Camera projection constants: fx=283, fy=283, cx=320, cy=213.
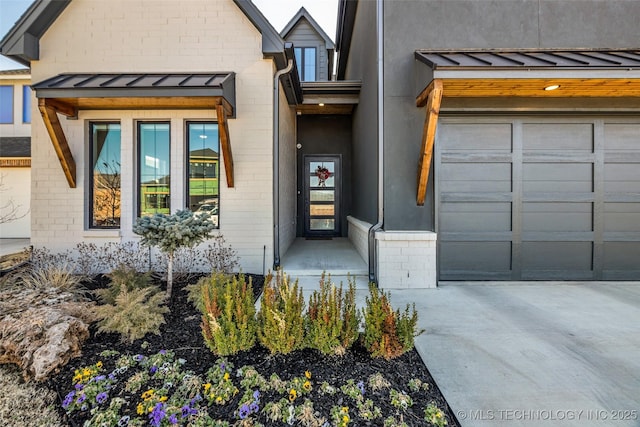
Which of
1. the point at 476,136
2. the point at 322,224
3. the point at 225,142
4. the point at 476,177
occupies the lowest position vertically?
the point at 322,224

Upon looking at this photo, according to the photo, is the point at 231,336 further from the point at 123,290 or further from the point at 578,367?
the point at 578,367

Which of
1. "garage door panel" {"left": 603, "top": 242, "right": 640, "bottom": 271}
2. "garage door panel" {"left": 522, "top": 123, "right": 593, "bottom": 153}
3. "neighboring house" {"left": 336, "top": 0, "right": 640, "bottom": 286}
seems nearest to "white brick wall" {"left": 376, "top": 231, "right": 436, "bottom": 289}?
"neighboring house" {"left": 336, "top": 0, "right": 640, "bottom": 286}

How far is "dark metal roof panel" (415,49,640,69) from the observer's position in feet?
12.0

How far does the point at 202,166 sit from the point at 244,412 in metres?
4.08

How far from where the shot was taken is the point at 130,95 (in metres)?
4.01

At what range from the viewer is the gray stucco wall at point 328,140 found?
8250 mm

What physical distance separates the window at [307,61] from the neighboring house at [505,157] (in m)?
6.17

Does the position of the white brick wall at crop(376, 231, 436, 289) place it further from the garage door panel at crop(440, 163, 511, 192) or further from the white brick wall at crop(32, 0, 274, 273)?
the white brick wall at crop(32, 0, 274, 273)

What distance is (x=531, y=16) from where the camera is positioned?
4438 millimetres

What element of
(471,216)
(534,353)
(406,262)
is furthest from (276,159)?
(534,353)

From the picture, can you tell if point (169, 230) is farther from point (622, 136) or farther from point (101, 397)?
point (622, 136)

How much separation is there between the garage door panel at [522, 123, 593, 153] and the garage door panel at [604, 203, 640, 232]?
3.39 feet

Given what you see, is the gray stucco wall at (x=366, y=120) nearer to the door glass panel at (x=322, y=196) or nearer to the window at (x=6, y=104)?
the door glass panel at (x=322, y=196)

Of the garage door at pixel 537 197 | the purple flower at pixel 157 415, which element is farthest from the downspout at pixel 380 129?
the purple flower at pixel 157 415
